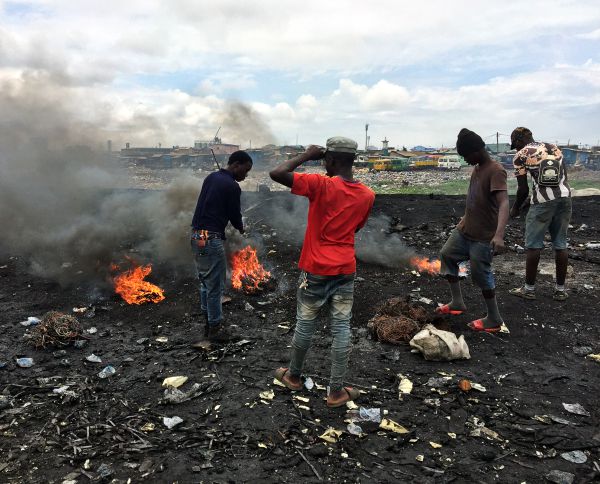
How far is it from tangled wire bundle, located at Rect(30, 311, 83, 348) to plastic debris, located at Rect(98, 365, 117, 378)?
83 cm

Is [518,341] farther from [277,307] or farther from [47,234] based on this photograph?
[47,234]

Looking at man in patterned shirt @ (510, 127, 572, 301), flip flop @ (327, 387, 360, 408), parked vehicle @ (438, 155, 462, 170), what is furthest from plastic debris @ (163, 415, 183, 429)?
parked vehicle @ (438, 155, 462, 170)

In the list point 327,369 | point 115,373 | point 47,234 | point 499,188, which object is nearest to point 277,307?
point 327,369

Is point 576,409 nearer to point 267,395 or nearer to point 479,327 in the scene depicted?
point 479,327

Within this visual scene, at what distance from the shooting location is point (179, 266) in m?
6.71

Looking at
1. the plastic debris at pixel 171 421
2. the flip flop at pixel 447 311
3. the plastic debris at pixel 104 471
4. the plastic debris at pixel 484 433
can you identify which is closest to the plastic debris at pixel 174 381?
the plastic debris at pixel 171 421

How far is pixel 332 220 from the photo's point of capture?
3.01m

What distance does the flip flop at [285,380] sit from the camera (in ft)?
11.0

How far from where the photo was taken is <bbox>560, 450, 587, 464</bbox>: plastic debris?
8.45 feet

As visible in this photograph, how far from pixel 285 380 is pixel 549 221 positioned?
3.93m

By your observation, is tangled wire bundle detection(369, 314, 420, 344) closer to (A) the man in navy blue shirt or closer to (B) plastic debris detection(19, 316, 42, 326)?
(A) the man in navy blue shirt

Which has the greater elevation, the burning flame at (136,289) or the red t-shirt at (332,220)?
the red t-shirt at (332,220)

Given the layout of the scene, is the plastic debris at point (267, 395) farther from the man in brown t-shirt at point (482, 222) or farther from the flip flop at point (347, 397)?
the man in brown t-shirt at point (482, 222)

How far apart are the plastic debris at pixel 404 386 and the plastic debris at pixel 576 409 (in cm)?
112
